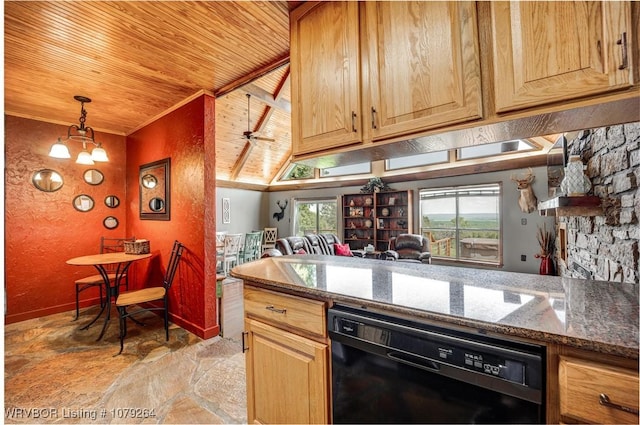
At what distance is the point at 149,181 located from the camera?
3.60 meters

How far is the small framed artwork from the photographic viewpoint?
774 cm

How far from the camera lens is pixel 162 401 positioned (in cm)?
197

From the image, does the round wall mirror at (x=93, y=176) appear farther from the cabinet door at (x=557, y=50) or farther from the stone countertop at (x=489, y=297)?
the cabinet door at (x=557, y=50)

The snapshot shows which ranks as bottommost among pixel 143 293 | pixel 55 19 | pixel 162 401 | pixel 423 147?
pixel 162 401

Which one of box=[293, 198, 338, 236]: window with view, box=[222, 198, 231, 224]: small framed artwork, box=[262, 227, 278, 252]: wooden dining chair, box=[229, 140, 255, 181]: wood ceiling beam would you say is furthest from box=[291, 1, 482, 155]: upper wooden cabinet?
box=[262, 227, 278, 252]: wooden dining chair

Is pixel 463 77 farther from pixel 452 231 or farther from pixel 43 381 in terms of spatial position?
pixel 452 231

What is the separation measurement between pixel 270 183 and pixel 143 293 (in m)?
6.19

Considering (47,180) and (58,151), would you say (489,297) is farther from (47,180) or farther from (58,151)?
(47,180)

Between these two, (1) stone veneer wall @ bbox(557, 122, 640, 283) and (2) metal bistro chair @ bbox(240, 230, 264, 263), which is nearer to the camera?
(1) stone veneer wall @ bbox(557, 122, 640, 283)

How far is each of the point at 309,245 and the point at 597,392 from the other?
5.22 metres

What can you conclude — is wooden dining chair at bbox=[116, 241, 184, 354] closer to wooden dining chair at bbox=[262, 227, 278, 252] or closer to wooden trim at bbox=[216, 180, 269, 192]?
wooden trim at bbox=[216, 180, 269, 192]

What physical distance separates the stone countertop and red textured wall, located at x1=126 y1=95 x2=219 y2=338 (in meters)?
1.45

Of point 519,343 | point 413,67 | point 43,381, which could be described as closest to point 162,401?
point 43,381

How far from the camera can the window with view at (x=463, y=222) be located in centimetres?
550
